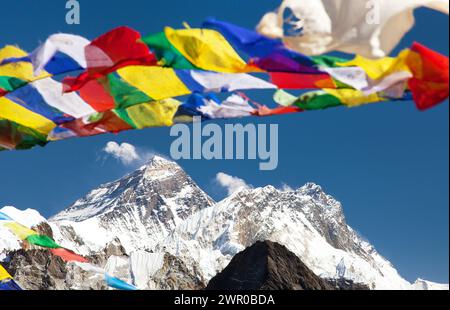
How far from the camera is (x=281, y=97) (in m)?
13.9

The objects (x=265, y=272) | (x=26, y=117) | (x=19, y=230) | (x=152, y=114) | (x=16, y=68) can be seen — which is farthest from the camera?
(x=265, y=272)

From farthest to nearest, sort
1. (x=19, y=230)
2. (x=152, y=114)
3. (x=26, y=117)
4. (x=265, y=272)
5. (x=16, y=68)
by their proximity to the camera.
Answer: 1. (x=265, y=272)
2. (x=19, y=230)
3. (x=26, y=117)
4. (x=152, y=114)
5. (x=16, y=68)

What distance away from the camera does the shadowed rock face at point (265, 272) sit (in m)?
143

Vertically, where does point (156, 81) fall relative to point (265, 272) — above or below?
below

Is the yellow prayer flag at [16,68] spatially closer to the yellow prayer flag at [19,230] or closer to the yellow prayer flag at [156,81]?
the yellow prayer flag at [156,81]

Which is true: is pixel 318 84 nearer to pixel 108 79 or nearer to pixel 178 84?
pixel 178 84

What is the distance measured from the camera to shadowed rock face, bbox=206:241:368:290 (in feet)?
468

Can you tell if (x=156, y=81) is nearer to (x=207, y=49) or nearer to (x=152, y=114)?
(x=152, y=114)

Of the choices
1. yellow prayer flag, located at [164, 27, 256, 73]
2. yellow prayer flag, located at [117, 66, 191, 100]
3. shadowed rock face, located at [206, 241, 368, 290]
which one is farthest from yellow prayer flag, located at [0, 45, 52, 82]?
shadowed rock face, located at [206, 241, 368, 290]

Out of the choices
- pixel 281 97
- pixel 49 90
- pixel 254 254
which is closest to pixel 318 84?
pixel 281 97

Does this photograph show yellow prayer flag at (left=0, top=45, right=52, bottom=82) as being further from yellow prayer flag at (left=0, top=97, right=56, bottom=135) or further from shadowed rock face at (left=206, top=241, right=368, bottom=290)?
shadowed rock face at (left=206, top=241, right=368, bottom=290)

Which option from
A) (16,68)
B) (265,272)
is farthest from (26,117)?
(265,272)

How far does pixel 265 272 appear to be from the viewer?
147 meters

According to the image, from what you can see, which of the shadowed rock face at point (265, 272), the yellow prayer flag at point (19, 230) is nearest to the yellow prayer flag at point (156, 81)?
the yellow prayer flag at point (19, 230)
